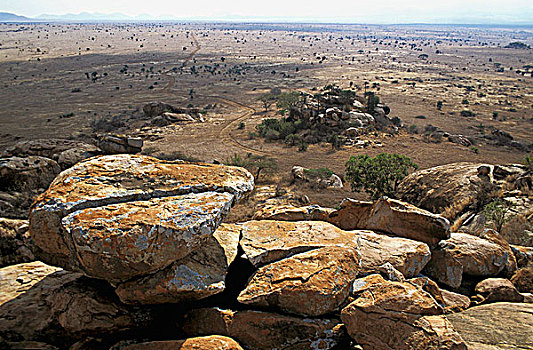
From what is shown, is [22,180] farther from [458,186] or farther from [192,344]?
A: [458,186]

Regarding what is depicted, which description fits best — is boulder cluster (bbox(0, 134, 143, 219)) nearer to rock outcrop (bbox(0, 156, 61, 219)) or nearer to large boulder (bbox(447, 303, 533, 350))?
rock outcrop (bbox(0, 156, 61, 219))

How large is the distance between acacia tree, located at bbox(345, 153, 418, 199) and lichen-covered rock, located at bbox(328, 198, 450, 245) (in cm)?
960

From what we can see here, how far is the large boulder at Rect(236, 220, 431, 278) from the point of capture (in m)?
7.25

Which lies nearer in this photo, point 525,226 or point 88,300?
point 88,300

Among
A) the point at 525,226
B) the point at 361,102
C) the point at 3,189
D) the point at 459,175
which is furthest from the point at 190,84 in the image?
the point at 525,226

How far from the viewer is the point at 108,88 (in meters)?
66.3

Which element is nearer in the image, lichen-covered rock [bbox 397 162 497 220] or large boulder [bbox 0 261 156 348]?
large boulder [bbox 0 261 156 348]

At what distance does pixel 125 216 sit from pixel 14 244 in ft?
16.7

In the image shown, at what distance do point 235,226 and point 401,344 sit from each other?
508 cm

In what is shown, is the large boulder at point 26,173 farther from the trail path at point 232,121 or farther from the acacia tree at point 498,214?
the acacia tree at point 498,214

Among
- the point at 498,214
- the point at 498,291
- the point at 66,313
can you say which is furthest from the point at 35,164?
the point at 498,214

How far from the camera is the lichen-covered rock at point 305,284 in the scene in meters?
6.05

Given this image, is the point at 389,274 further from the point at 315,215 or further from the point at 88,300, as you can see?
the point at 88,300

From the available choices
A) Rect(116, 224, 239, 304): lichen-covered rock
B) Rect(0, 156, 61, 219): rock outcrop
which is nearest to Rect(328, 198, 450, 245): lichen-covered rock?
Rect(116, 224, 239, 304): lichen-covered rock
